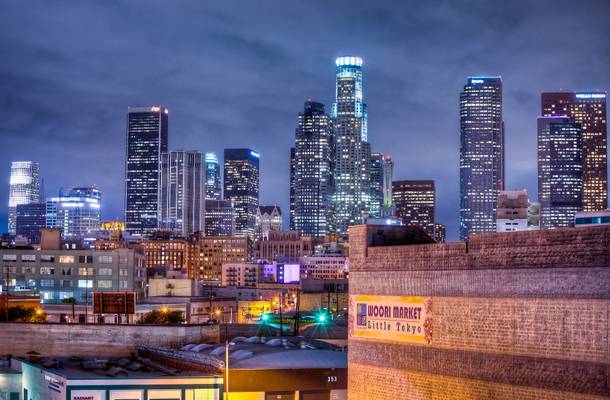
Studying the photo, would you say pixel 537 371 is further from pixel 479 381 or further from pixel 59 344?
pixel 59 344

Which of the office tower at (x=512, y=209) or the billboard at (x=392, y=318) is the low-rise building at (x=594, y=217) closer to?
the office tower at (x=512, y=209)

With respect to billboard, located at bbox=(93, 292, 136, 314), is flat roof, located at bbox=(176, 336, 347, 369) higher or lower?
lower

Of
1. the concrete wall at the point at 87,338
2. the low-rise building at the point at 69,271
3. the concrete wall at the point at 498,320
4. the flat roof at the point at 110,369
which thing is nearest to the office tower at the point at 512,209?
the low-rise building at the point at 69,271

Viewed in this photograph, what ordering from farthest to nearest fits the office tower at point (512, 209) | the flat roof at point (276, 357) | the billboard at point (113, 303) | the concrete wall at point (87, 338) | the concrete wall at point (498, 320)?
1. the office tower at point (512, 209)
2. the billboard at point (113, 303)
3. the concrete wall at point (87, 338)
4. the flat roof at point (276, 357)
5. the concrete wall at point (498, 320)

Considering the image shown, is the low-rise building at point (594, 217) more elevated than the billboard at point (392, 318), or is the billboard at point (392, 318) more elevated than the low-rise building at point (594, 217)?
the low-rise building at point (594, 217)

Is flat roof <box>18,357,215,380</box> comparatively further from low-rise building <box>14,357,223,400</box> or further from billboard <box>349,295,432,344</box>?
billboard <box>349,295,432,344</box>

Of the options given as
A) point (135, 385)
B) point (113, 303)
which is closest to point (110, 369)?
point (135, 385)

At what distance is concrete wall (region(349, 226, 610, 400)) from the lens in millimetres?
29422

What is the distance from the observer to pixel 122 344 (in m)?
61.0

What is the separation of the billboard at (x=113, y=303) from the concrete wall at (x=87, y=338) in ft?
14.5

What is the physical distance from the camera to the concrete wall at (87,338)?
6094cm

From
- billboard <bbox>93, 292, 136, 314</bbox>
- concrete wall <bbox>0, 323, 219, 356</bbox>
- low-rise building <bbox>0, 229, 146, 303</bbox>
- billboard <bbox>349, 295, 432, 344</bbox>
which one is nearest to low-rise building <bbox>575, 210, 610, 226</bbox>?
concrete wall <bbox>0, 323, 219, 356</bbox>

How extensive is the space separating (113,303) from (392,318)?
1312 inches

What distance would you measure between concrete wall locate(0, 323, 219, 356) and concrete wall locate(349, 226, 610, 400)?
77.1 ft
